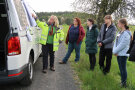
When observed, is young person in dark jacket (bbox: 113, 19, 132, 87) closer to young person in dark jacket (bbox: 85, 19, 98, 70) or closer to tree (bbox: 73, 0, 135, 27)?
young person in dark jacket (bbox: 85, 19, 98, 70)

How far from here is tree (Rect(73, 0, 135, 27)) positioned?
10727mm

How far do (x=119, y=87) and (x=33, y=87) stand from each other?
→ 2.15 meters

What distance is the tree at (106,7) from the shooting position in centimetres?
1073

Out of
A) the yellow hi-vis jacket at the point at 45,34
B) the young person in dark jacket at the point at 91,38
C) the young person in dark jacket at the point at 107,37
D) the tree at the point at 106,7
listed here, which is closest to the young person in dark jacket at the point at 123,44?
the young person in dark jacket at the point at 107,37

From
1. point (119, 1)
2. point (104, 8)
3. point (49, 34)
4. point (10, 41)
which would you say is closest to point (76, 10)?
point (104, 8)

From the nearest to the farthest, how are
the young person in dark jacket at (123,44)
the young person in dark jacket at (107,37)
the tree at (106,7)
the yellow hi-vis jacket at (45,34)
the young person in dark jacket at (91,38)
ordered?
the young person in dark jacket at (123,44) → the young person in dark jacket at (107,37) → the yellow hi-vis jacket at (45,34) → the young person in dark jacket at (91,38) → the tree at (106,7)

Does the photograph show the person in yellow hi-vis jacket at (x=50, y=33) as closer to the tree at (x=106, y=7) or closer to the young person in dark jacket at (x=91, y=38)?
the young person in dark jacket at (x=91, y=38)

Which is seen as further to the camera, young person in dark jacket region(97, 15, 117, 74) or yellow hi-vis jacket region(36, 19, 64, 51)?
yellow hi-vis jacket region(36, 19, 64, 51)

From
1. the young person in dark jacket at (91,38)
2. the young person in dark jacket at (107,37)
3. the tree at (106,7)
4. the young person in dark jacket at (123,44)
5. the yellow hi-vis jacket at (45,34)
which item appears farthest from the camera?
the tree at (106,7)

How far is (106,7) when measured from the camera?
10789mm

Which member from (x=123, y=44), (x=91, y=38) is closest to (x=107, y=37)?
(x=91, y=38)

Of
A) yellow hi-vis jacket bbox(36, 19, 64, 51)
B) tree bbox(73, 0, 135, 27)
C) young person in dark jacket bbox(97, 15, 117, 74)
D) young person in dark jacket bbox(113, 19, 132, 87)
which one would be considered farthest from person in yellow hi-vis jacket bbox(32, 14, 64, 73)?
tree bbox(73, 0, 135, 27)

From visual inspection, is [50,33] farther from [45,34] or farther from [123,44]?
[123,44]

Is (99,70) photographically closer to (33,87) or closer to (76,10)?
(33,87)
